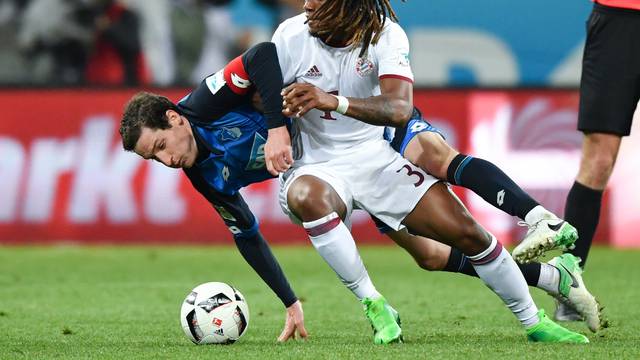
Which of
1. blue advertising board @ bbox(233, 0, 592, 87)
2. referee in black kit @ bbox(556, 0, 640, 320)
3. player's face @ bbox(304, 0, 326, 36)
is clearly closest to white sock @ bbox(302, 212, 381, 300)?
player's face @ bbox(304, 0, 326, 36)

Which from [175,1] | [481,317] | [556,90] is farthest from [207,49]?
[481,317]

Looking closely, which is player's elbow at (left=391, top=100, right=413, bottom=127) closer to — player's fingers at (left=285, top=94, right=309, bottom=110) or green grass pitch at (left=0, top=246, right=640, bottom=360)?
player's fingers at (left=285, top=94, right=309, bottom=110)

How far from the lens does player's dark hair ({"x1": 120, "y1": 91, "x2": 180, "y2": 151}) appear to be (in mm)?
5629

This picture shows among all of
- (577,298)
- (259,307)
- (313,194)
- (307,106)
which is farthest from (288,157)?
(259,307)

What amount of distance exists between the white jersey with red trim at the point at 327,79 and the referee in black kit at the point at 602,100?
1104mm

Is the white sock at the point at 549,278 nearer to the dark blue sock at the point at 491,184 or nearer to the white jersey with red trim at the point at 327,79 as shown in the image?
the dark blue sock at the point at 491,184

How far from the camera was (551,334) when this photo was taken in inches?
213

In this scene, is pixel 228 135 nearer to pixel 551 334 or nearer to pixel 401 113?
pixel 401 113

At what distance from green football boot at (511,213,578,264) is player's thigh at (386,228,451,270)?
0.96m

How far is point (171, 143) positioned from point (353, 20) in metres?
1.00

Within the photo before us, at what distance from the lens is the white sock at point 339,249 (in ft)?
17.7

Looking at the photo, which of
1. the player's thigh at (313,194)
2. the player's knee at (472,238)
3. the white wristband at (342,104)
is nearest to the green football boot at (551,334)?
the player's knee at (472,238)

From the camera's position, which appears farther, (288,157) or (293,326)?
(293,326)

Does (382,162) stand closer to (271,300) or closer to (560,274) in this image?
(560,274)
